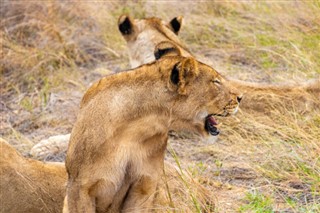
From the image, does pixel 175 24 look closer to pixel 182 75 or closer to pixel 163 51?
pixel 163 51

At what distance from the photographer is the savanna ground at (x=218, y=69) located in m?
5.57

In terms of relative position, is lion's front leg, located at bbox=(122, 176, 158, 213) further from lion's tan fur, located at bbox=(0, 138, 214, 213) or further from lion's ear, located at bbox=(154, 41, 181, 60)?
lion's ear, located at bbox=(154, 41, 181, 60)

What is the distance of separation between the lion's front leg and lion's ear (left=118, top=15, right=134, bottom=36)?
2.73 m

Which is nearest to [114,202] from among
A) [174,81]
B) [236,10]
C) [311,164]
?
[174,81]

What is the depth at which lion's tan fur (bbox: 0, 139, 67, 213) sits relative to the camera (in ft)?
16.9

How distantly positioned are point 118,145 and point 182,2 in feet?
17.1

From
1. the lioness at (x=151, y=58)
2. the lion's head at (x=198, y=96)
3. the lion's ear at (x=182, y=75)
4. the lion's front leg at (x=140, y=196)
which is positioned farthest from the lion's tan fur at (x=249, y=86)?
the lion's front leg at (x=140, y=196)

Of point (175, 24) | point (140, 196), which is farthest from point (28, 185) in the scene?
point (175, 24)

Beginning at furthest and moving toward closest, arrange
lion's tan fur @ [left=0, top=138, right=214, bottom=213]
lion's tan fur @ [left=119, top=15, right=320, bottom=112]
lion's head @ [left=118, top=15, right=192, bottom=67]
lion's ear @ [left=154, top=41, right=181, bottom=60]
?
1. lion's head @ [left=118, top=15, right=192, bottom=67]
2. lion's tan fur @ [left=119, top=15, right=320, bottom=112]
3. lion's ear @ [left=154, top=41, right=181, bottom=60]
4. lion's tan fur @ [left=0, top=138, right=214, bottom=213]

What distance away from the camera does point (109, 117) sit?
4.69 m

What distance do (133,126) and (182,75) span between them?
13.3 inches

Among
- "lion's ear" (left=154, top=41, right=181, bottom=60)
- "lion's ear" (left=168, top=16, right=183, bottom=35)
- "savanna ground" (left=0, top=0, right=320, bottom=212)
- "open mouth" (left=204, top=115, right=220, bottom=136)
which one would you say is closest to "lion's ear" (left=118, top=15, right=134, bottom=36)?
"lion's ear" (left=168, top=16, right=183, bottom=35)

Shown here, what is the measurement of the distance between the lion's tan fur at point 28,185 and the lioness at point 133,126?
1.70 ft

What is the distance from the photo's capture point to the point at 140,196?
4.72m
